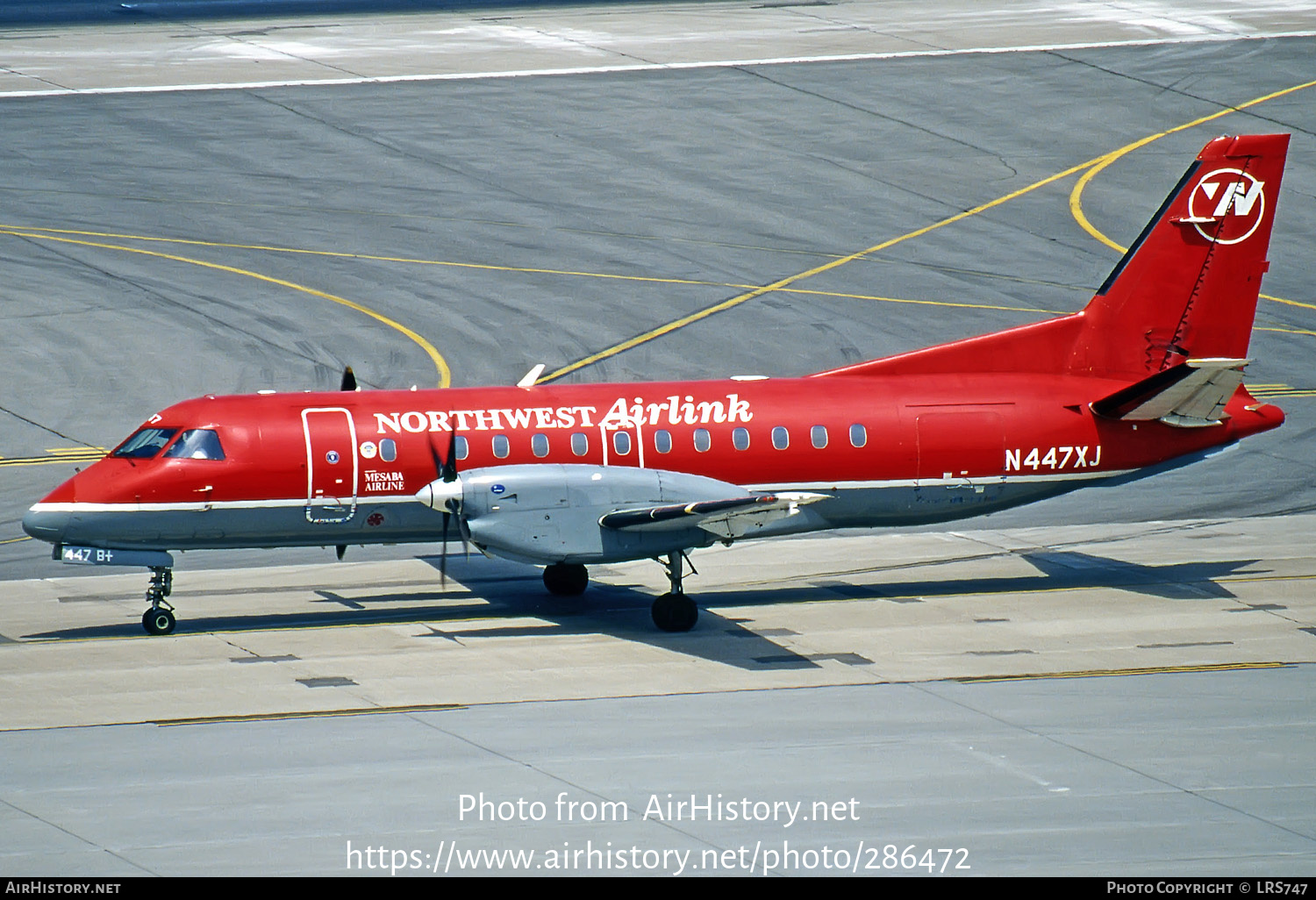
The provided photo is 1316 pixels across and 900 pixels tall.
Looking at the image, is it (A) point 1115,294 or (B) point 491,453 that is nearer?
(B) point 491,453

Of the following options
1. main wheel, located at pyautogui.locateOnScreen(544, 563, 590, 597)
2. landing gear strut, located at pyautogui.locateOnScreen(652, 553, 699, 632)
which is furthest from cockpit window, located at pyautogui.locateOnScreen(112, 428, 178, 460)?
landing gear strut, located at pyautogui.locateOnScreen(652, 553, 699, 632)

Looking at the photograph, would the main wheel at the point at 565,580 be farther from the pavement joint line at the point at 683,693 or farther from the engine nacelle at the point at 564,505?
the pavement joint line at the point at 683,693

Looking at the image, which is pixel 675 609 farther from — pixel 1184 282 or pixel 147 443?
pixel 1184 282

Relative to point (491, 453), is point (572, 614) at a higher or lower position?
lower

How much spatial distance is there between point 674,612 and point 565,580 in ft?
9.88

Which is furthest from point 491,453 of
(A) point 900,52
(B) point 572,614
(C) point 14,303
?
(A) point 900,52

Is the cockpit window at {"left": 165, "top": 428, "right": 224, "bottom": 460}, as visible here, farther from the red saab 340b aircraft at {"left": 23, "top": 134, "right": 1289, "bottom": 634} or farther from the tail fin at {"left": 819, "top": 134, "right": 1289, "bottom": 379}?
the tail fin at {"left": 819, "top": 134, "right": 1289, "bottom": 379}

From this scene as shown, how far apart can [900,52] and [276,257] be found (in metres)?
26.0

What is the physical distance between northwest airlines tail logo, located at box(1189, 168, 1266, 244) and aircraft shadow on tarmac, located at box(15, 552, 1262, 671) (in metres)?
5.80

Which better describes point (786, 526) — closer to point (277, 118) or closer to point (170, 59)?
point (277, 118)

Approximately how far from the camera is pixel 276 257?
46.1 metres

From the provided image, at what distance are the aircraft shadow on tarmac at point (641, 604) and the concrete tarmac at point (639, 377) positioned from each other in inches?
4.9
